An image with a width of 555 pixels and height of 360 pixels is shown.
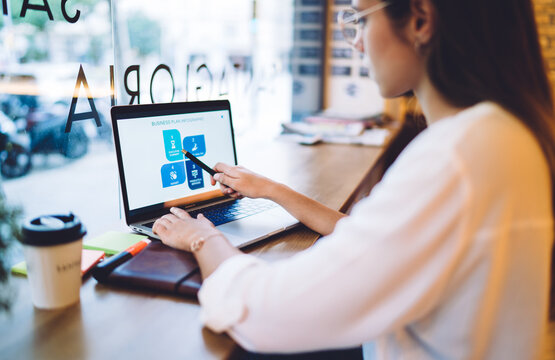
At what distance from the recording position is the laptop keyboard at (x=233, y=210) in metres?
1.09

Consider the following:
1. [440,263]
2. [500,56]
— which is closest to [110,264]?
[440,263]

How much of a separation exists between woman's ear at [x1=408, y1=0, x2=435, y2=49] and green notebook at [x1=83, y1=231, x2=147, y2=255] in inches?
29.1

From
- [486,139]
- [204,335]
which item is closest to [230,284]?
[204,335]

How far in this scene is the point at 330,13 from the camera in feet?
10.9

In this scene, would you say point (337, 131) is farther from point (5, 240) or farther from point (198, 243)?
point (5, 240)

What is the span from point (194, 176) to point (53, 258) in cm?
51

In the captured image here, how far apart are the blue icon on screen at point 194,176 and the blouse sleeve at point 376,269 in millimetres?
618

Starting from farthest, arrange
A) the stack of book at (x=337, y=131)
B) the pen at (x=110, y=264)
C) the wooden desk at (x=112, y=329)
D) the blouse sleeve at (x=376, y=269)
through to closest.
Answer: the stack of book at (x=337, y=131) < the pen at (x=110, y=264) < the wooden desk at (x=112, y=329) < the blouse sleeve at (x=376, y=269)

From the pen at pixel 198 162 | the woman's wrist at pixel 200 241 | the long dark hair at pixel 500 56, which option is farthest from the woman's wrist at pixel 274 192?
the long dark hair at pixel 500 56

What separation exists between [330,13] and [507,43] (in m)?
2.95

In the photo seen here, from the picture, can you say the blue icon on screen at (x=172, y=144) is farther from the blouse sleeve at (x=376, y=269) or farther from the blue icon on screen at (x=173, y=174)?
the blouse sleeve at (x=376, y=269)

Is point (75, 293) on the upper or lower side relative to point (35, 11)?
lower

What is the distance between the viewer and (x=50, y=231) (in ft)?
2.18

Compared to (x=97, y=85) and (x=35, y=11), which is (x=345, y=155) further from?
(x=35, y=11)
